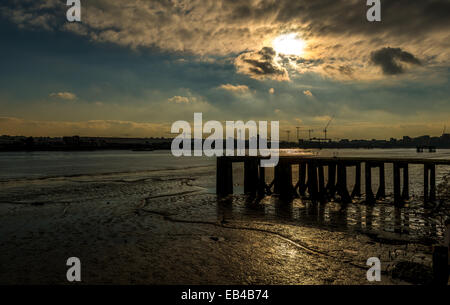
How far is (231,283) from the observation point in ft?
20.9

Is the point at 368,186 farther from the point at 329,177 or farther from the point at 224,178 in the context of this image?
the point at 224,178

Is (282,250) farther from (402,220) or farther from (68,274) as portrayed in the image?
(402,220)

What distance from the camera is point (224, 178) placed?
1972cm

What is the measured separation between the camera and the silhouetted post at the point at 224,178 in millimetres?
19531

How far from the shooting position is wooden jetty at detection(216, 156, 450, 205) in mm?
15703

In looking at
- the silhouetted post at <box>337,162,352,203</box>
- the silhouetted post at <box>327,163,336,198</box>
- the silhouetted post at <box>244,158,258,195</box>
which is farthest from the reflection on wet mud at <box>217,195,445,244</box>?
the silhouetted post at <box>244,158,258,195</box>

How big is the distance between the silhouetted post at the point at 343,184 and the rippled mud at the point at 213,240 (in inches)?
30.4

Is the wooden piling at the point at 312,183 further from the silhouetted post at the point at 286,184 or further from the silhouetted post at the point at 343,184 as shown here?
the silhouetted post at the point at 343,184

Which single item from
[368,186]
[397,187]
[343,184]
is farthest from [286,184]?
[397,187]

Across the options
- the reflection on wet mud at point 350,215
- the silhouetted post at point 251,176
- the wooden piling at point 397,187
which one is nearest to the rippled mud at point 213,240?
the reflection on wet mud at point 350,215

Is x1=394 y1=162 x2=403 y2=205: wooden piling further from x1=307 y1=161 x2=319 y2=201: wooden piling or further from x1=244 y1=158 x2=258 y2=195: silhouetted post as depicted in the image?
x1=244 y1=158 x2=258 y2=195: silhouetted post

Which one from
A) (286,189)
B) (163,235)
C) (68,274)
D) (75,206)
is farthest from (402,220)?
(75,206)

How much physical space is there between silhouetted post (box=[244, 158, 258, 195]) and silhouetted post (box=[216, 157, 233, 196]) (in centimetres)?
117
